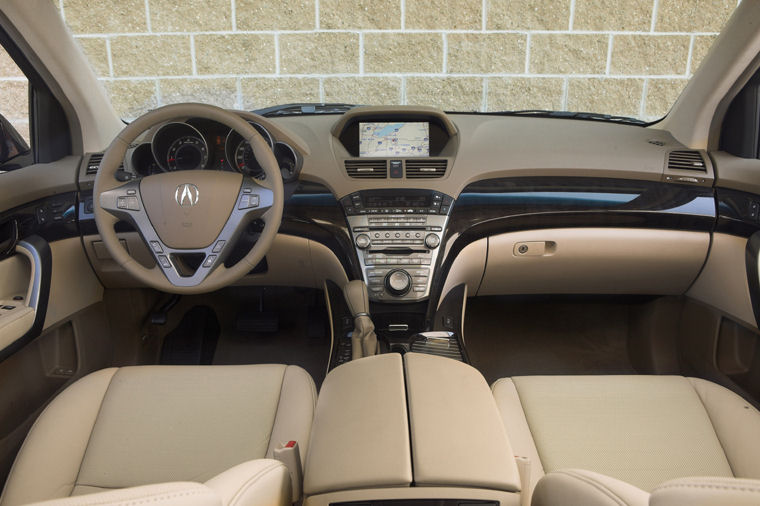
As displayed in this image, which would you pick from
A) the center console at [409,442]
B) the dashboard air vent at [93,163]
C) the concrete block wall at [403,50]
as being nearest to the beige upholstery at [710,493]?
the center console at [409,442]

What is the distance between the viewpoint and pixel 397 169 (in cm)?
200

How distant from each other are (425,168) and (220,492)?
1520 mm

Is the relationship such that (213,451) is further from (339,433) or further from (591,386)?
(591,386)

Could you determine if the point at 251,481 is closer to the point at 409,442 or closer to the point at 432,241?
the point at 409,442

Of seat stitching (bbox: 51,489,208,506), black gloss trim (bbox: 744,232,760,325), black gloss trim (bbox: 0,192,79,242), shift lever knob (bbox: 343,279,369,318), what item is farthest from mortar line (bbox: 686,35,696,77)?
seat stitching (bbox: 51,489,208,506)

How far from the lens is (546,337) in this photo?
8.58 feet

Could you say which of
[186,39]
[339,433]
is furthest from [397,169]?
[186,39]

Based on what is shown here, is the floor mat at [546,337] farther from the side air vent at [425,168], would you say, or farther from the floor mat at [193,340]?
the floor mat at [193,340]

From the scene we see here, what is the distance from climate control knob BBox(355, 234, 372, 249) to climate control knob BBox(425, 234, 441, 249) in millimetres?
199

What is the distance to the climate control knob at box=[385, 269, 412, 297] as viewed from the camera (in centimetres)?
191

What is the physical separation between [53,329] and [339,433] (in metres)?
1.44

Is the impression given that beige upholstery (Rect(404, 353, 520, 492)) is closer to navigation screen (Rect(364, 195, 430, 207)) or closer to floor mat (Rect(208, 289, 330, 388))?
navigation screen (Rect(364, 195, 430, 207))

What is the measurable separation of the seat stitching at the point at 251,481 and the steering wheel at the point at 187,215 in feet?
2.86

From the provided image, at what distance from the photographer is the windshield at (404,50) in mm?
3703
